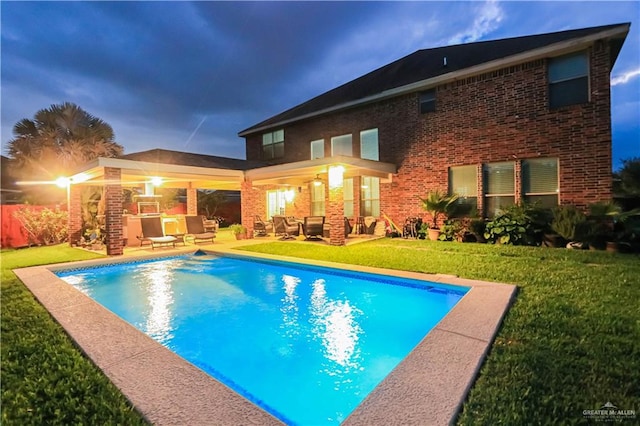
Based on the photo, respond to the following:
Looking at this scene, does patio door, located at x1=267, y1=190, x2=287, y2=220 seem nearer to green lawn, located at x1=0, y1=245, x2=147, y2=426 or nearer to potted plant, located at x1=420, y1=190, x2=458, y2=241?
potted plant, located at x1=420, y1=190, x2=458, y2=241

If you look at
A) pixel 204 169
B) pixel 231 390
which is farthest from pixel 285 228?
pixel 231 390

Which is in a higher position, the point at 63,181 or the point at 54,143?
the point at 54,143

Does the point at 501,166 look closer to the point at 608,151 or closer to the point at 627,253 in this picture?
the point at 608,151

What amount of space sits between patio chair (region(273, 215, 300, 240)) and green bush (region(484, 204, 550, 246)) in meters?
8.22

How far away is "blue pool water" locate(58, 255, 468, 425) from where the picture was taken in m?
3.38

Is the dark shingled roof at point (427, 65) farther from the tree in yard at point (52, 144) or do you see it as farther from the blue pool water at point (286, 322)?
the blue pool water at point (286, 322)

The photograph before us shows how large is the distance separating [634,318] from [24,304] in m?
9.20

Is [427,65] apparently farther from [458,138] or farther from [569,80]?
[569,80]

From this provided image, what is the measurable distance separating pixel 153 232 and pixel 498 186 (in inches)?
544

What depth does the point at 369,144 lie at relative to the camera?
1491 cm

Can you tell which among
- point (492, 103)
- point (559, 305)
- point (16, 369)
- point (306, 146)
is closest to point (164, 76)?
point (306, 146)

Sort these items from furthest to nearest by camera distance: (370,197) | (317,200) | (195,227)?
1. (317,200)
2. (370,197)
3. (195,227)

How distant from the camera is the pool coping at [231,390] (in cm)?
224

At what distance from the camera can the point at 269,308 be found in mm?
5805
